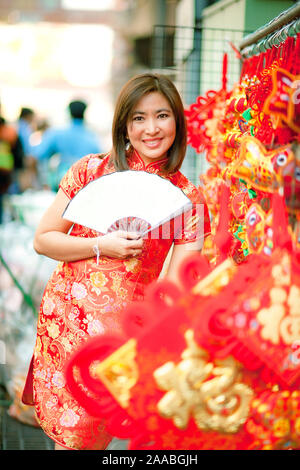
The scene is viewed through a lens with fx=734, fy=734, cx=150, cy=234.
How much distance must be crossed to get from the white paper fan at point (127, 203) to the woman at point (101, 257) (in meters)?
0.10

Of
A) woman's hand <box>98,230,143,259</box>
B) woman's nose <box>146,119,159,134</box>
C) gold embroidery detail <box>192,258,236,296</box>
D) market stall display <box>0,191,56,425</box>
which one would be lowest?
market stall display <box>0,191,56,425</box>

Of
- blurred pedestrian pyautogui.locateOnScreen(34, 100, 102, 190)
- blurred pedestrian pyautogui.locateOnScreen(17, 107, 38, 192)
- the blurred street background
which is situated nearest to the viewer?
the blurred street background

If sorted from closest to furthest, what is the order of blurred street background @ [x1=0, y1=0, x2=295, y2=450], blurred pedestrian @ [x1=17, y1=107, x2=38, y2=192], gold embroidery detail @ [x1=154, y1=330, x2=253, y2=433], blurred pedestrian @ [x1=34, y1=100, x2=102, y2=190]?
gold embroidery detail @ [x1=154, y1=330, x2=253, y2=433], blurred street background @ [x1=0, y1=0, x2=295, y2=450], blurred pedestrian @ [x1=34, y1=100, x2=102, y2=190], blurred pedestrian @ [x1=17, y1=107, x2=38, y2=192]

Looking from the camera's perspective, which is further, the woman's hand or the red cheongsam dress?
the red cheongsam dress

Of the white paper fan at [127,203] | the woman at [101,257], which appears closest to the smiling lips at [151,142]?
the woman at [101,257]

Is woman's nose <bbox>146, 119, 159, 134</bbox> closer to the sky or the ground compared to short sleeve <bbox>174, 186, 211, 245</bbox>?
closer to the sky

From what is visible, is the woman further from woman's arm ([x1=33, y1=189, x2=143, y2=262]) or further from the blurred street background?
the blurred street background

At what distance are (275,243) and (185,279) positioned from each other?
0.69ft

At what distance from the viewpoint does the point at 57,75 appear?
492 inches

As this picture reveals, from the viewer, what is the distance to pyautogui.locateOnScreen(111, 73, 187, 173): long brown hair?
2187mm

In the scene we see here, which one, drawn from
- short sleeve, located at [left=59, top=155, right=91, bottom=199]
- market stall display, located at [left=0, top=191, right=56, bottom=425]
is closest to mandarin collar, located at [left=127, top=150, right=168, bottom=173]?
short sleeve, located at [left=59, top=155, right=91, bottom=199]

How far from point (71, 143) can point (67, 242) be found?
11.9 ft

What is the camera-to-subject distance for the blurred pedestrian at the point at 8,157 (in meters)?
7.14

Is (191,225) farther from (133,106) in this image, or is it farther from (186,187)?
(133,106)
